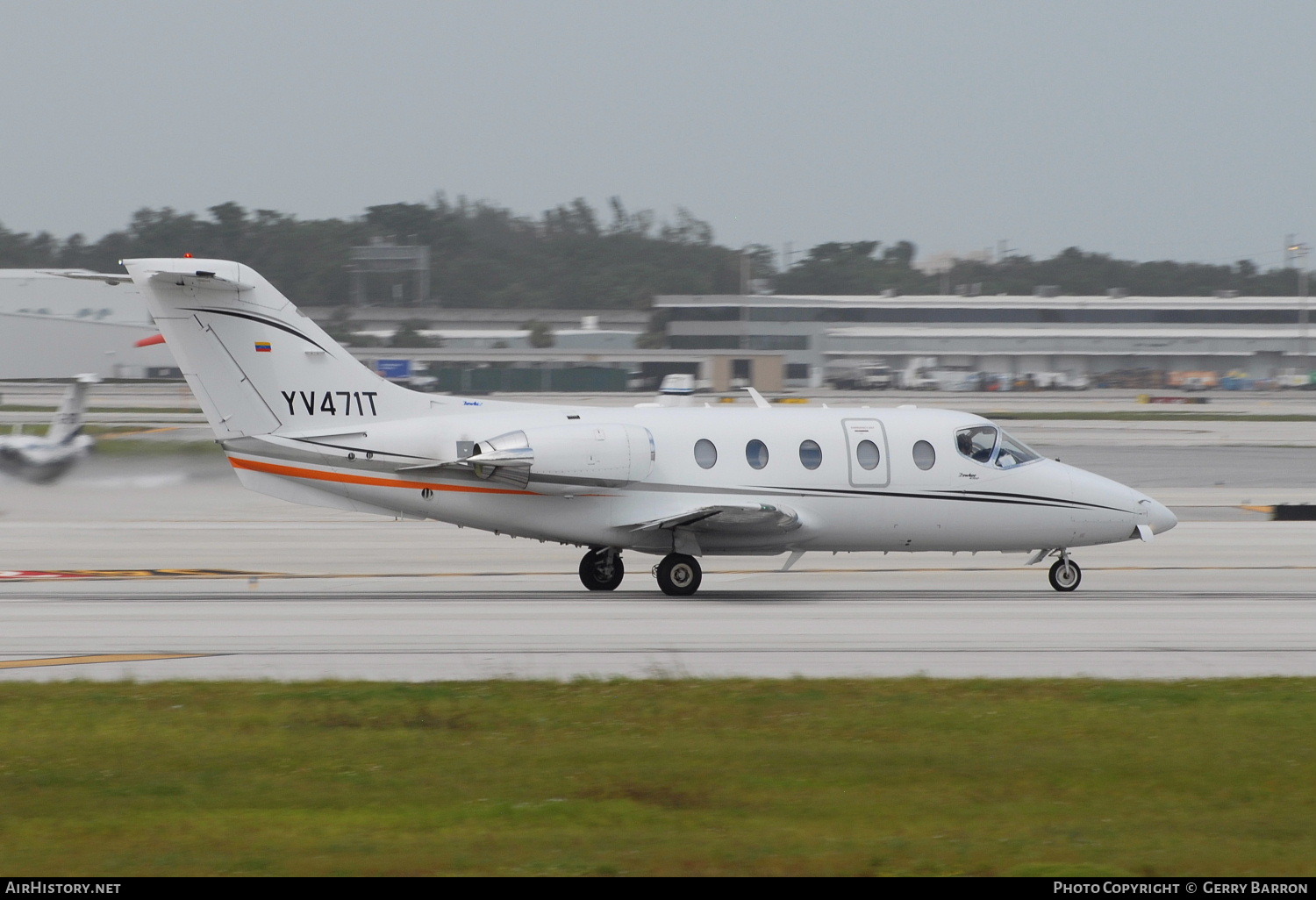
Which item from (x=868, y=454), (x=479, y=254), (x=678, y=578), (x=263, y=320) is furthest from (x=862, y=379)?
(x=263, y=320)

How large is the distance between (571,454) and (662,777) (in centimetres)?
1029

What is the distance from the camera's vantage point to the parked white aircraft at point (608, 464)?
19.5 metres

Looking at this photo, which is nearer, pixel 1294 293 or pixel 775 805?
pixel 775 805

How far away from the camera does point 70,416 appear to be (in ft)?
106

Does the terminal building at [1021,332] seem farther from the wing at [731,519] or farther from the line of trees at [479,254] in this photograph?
the wing at [731,519]

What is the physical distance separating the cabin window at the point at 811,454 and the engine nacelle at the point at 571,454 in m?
2.29

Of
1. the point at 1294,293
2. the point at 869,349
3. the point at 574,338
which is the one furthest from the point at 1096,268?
the point at 574,338

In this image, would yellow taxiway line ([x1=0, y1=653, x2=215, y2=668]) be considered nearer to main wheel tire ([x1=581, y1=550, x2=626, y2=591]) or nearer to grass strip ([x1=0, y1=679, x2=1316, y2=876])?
grass strip ([x1=0, y1=679, x2=1316, y2=876])

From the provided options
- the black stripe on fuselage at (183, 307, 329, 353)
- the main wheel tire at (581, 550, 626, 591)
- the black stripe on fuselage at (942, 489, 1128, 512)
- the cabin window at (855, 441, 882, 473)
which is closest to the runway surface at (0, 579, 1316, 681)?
the main wheel tire at (581, 550, 626, 591)

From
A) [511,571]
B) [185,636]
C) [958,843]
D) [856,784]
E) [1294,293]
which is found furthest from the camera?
[1294,293]

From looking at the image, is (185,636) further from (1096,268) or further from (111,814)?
(1096,268)

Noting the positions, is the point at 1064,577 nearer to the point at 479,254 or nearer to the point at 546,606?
the point at 546,606

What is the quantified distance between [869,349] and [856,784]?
351 ft

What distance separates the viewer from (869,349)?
114750mm
